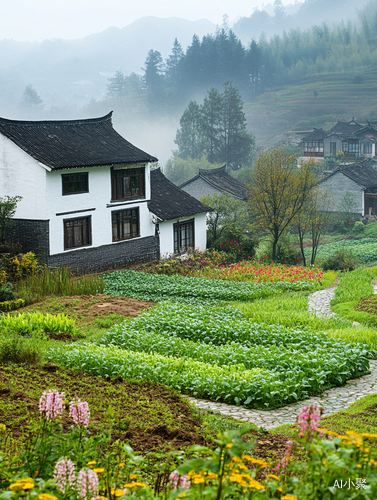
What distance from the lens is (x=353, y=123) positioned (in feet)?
258

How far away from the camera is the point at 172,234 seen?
96.9 ft

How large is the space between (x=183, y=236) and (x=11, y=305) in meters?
15.4

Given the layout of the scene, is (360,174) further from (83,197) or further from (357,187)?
(83,197)

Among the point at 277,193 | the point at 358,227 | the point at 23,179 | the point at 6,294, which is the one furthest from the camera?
the point at 358,227

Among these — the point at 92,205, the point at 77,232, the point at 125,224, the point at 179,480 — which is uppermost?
the point at 92,205

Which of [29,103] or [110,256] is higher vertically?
[29,103]

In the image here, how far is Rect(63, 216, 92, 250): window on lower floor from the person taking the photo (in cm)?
2294

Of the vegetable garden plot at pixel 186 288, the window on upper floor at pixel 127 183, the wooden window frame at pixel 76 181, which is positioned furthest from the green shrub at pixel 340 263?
the wooden window frame at pixel 76 181

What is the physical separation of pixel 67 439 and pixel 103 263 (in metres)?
20.7

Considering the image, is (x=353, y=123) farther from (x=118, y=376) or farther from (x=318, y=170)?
(x=118, y=376)

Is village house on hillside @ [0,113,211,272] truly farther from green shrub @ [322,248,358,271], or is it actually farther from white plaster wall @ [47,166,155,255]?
green shrub @ [322,248,358,271]

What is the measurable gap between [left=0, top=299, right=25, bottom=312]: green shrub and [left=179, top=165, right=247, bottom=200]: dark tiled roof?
31125 millimetres

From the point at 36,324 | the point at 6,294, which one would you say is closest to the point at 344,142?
the point at 6,294

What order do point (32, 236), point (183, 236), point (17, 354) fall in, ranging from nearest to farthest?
point (17, 354) → point (32, 236) → point (183, 236)
